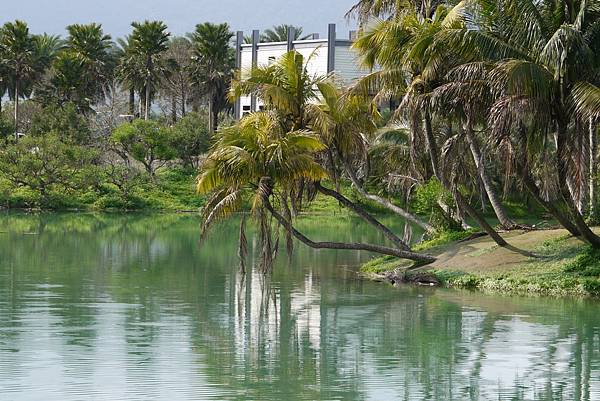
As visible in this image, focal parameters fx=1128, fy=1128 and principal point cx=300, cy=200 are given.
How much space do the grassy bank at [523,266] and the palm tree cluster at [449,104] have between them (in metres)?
0.59

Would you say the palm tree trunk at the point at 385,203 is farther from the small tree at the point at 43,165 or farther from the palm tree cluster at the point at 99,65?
the palm tree cluster at the point at 99,65

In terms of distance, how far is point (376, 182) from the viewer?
55.2 meters

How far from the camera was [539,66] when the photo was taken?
2583 centimetres

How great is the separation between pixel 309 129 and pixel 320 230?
27364mm

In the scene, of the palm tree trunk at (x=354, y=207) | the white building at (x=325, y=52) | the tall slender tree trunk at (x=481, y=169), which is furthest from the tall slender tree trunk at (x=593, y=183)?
the white building at (x=325, y=52)

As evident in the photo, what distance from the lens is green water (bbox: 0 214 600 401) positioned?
52.7 feet

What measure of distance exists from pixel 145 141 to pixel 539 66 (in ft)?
175

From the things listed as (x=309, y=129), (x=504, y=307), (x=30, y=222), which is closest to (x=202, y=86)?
(x=30, y=222)

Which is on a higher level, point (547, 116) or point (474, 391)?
point (547, 116)

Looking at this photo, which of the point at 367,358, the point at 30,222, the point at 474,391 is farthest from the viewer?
the point at 30,222

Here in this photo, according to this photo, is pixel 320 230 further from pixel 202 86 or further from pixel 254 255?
pixel 202 86

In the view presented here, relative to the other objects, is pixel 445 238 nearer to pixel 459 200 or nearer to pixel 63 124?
pixel 459 200

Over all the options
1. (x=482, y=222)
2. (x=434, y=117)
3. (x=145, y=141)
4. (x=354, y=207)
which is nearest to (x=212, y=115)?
(x=145, y=141)

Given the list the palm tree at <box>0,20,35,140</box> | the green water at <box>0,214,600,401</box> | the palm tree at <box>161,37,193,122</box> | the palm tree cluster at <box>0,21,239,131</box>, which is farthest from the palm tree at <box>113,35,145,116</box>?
the green water at <box>0,214,600,401</box>
